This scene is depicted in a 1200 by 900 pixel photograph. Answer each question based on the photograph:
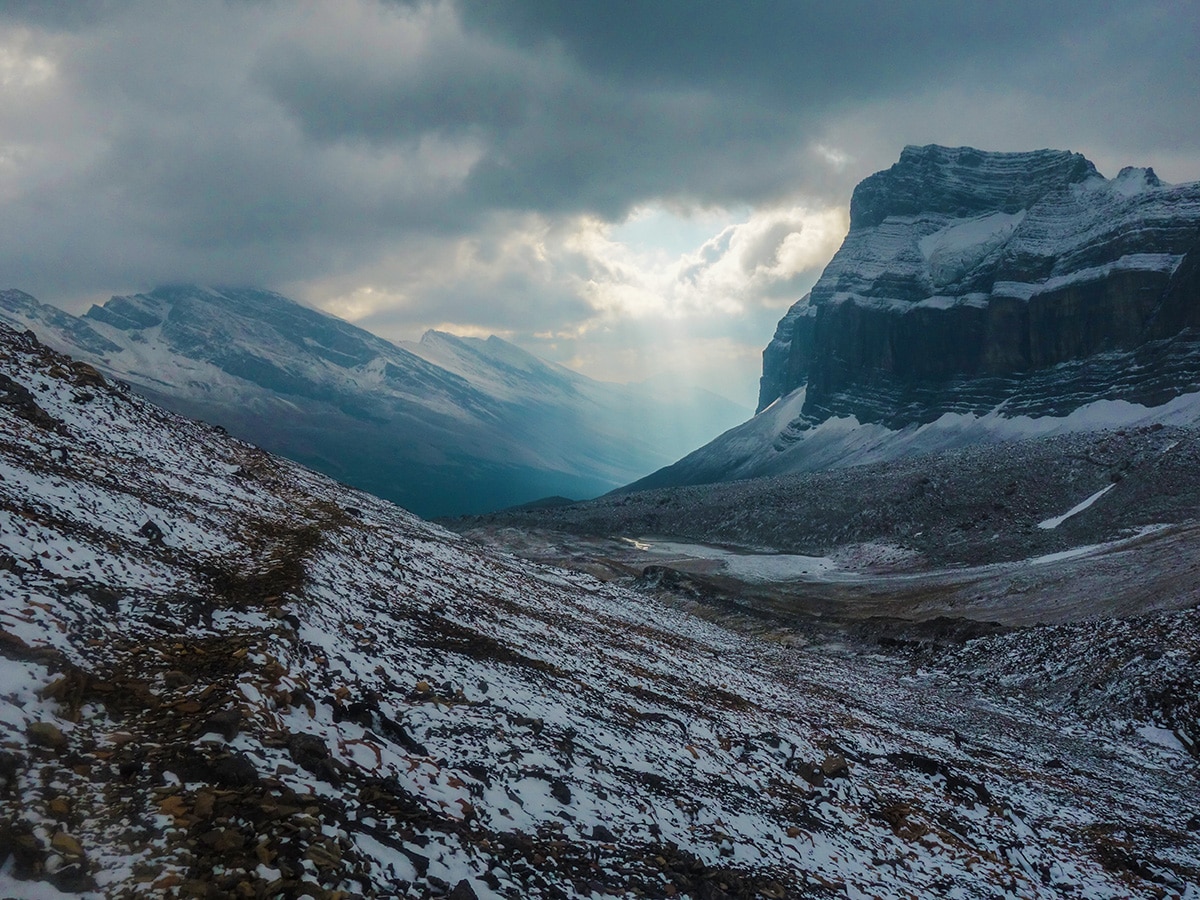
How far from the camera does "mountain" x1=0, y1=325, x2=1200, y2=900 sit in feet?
23.1

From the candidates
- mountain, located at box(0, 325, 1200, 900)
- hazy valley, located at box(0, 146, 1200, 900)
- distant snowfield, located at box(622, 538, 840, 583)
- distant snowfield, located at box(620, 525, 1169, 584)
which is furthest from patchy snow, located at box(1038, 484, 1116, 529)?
mountain, located at box(0, 325, 1200, 900)

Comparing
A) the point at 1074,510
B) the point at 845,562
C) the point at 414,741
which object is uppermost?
the point at 1074,510

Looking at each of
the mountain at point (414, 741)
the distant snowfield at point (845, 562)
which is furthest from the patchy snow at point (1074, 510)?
the mountain at point (414, 741)

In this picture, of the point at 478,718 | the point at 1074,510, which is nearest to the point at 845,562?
the point at 1074,510

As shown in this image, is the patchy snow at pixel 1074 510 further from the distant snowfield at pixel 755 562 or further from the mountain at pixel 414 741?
the mountain at pixel 414 741

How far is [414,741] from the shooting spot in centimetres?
1042

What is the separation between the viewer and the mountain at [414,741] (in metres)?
7.04

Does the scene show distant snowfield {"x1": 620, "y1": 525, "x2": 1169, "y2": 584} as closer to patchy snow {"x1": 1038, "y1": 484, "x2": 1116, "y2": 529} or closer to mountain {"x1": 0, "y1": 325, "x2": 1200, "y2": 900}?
patchy snow {"x1": 1038, "y1": 484, "x2": 1116, "y2": 529}

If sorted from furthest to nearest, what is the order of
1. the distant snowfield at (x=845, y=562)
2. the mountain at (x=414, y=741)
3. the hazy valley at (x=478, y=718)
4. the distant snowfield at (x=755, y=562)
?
the distant snowfield at (x=755, y=562)
the distant snowfield at (x=845, y=562)
the hazy valley at (x=478, y=718)
the mountain at (x=414, y=741)

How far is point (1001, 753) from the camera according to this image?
2345 centimetres

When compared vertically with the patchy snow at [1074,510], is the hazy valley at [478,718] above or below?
below

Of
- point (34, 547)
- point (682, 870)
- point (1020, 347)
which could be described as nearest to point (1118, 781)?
point (682, 870)

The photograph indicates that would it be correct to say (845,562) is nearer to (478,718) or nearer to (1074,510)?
(1074,510)

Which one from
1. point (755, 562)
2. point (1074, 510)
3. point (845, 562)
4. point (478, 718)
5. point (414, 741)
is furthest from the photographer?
point (755, 562)
